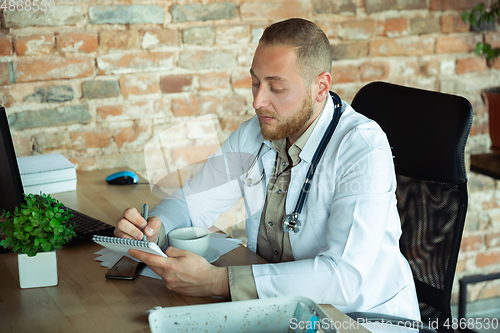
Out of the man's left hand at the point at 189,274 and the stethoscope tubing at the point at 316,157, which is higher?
the stethoscope tubing at the point at 316,157

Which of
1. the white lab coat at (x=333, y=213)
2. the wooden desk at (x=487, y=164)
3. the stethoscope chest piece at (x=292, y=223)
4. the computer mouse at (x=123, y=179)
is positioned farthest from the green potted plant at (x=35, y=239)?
the wooden desk at (x=487, y=164)

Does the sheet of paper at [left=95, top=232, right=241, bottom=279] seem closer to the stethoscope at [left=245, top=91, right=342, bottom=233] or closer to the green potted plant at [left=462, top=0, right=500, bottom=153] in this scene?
the stethoscope at [left=245, top=91, right=342, bottom=233]

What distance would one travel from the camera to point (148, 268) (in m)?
1.16

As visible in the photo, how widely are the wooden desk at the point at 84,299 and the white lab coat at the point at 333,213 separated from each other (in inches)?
3.8

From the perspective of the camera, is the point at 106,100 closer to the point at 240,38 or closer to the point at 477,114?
the point at 240,38

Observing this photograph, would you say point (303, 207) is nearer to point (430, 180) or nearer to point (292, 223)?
point (292, 223)

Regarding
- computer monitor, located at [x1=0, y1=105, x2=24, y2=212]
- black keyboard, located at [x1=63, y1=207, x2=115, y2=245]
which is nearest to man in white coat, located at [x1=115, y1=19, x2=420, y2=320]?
black keyboard, located at [x1=63, y1=207, x2=115, y2=245]

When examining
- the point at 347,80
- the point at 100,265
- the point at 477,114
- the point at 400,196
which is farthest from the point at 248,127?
the point at 477,114

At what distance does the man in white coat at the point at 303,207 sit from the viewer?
41.4 inches

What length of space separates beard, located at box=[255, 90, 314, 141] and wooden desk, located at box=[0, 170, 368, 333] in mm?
316

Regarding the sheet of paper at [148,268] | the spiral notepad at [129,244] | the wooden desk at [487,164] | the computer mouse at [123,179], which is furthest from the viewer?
the wooden desk at [487,164]

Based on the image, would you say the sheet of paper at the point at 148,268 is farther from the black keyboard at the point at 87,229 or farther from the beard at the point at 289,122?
the beard at the point at 289,122

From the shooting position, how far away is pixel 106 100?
6.37 ft

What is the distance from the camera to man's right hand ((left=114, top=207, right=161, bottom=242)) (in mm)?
1196
